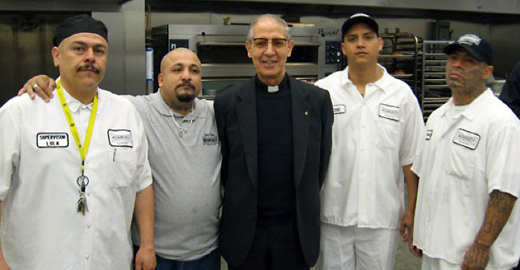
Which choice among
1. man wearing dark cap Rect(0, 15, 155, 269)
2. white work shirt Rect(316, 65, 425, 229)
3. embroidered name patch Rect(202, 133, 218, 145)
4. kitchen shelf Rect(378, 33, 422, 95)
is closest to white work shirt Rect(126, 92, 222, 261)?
embroidered name patch Rect(202, 133, 218, 145)

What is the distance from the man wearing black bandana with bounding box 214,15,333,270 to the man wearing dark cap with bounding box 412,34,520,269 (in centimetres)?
48

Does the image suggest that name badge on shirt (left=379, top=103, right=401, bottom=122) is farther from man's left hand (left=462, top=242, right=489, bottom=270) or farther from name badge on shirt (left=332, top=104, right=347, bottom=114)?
man's left hand (left=462, top=242, right=489, bottom=270)

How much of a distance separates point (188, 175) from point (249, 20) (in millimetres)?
3295

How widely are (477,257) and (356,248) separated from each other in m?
0.54

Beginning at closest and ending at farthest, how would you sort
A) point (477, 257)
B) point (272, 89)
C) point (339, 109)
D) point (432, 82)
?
point (477, 257) < point (272, 89) < point (339, 109) < point (432, 82)

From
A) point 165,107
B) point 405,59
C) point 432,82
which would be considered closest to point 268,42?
point 165,107

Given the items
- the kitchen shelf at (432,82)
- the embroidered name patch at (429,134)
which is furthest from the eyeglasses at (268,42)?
the kitchen shelf at (432,82)

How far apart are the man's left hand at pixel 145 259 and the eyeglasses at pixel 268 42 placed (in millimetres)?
914

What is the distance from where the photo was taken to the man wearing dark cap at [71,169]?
5.15 feet

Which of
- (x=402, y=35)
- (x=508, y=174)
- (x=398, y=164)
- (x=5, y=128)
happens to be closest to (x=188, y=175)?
(x=5, y=128)

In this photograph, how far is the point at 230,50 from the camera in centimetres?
442

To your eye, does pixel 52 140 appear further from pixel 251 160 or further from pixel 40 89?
pixel 251 160

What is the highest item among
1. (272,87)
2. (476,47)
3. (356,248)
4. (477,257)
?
(476,47)

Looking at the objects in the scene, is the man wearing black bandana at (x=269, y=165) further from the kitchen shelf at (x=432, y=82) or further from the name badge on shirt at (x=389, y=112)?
the kitchen shelf at (x=432, y=82)
